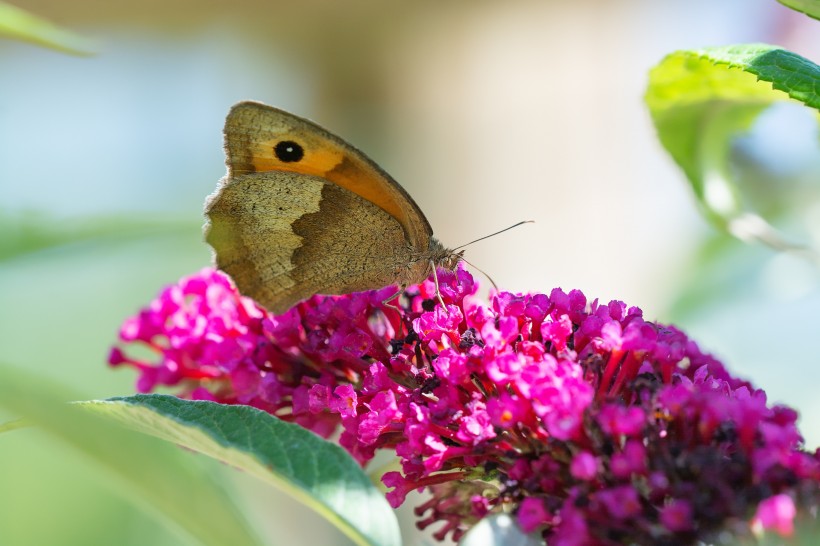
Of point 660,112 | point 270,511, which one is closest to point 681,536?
point 660,112

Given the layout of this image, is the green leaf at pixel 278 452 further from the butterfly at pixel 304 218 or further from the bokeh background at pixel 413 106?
the bokeh background at pixel 413 106

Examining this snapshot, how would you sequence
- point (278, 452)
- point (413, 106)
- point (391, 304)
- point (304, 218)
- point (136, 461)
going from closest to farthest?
point (136, 461) → point (278, 452) → point (391, 304) → point (304, 218) → point (413, 106)

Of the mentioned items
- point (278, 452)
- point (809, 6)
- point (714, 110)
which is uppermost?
point (809, 6)

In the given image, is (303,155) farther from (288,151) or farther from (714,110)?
(714,110)

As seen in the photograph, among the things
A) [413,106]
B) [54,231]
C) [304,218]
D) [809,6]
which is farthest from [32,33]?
[413,106]

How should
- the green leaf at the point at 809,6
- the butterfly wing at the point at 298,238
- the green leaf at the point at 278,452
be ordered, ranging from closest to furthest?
the green leaf at the point at 278,452
the green leaf at the point at 809,6
the butterfly wing at the point at 298,238

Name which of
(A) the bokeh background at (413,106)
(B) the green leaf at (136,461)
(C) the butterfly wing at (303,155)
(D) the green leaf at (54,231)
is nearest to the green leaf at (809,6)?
(C) the butterfly wing at (303,155)

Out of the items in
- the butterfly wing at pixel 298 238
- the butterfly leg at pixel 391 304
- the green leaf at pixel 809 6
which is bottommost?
the butterfly leg at pixel 391 304
